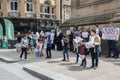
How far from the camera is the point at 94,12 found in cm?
1936

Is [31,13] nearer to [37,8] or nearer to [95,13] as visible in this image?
[37,8]

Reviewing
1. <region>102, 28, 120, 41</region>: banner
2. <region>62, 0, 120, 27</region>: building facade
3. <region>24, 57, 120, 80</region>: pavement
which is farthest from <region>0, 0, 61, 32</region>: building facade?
<region>24, 57, 120, 80</region>: pavement

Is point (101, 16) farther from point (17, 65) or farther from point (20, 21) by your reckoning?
point (20, 21)

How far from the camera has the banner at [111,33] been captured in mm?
15603

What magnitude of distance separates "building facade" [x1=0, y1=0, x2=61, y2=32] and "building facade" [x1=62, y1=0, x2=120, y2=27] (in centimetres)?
2707

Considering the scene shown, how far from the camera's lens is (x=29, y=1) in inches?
2032

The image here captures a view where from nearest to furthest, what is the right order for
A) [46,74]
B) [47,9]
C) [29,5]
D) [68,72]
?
1. [46,74]
2. [68,72]
3. [29,5]
4. [47,9]

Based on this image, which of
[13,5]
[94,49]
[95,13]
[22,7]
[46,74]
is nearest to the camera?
[46,74]

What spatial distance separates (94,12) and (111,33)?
12.7ft

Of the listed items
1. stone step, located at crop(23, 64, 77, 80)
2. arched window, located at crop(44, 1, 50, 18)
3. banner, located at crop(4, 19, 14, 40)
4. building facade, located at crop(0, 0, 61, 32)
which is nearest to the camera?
stone step, located at crop(23, 64, 77, 80)

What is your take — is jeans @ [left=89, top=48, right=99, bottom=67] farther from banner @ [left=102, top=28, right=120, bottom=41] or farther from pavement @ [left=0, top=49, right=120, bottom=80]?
banner @ [left=102, top=28, right=120, bottom=41]

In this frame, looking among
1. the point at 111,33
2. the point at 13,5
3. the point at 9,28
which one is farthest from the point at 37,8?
the point at 111,33

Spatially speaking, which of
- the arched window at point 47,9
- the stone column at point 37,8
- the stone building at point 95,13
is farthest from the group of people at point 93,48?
the arched window at point 47,9

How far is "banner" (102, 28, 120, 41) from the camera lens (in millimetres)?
15603
